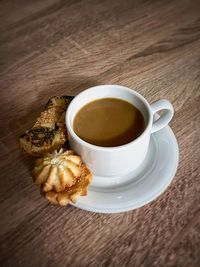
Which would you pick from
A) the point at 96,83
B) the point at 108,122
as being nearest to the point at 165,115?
the point at 108,122

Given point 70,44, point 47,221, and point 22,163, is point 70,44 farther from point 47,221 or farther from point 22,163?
point 47,221

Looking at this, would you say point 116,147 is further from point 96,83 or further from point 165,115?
point 96,83

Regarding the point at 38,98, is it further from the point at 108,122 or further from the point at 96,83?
the point at 108,122

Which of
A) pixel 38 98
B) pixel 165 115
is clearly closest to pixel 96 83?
pixel 38 98

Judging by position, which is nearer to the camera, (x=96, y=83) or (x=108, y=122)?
(x=108, y=122)

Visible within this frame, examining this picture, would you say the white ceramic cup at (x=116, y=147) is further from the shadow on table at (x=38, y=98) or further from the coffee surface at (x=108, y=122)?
the shadow on table at (x=38, y=98)

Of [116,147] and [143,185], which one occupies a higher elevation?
[116,147]

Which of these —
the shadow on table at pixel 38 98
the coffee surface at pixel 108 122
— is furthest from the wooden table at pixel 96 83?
the coffee surface at pixel 108 122
